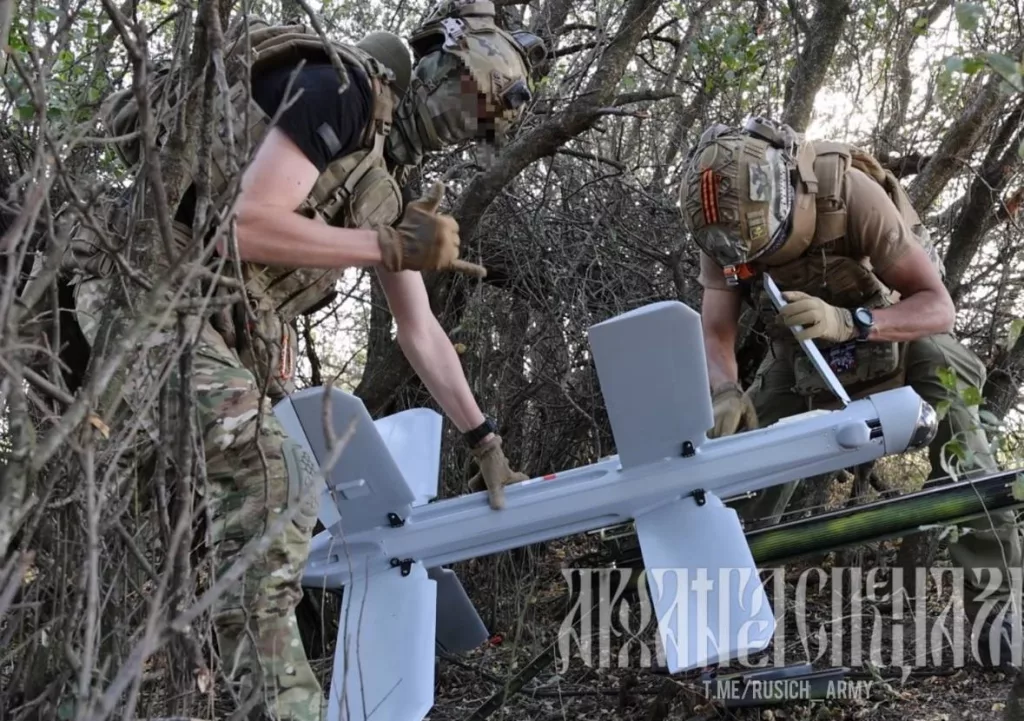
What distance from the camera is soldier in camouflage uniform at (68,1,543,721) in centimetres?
250

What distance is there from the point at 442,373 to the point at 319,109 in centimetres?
106

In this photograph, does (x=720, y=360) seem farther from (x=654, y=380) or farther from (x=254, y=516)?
(x=254, y=516)

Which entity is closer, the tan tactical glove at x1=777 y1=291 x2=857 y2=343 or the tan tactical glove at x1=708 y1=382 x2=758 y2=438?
the tan tactical glove at x1=777 y1=291 x2=857 y2=343

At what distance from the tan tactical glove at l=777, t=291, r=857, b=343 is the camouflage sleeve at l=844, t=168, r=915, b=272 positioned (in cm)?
26

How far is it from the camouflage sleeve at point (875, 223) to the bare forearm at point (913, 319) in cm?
16

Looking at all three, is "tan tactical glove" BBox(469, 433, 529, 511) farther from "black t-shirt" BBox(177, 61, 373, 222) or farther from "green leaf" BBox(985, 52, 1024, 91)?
"green leaf" BBox(985, 52, 1024, 91)

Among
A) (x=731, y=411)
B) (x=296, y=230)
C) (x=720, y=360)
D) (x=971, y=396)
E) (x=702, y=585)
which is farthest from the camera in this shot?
(x=720, y=360)

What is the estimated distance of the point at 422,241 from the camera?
2.75m

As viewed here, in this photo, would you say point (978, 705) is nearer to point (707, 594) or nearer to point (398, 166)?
point (707, 594)

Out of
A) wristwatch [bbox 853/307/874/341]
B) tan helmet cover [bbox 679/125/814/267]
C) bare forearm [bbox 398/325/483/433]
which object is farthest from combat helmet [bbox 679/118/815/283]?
bare forearm [bbox 398/325/483/433]

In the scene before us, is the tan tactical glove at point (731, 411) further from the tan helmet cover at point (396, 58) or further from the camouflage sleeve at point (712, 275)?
the tan helmet cover at point (396, 58)

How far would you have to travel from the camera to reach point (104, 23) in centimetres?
429

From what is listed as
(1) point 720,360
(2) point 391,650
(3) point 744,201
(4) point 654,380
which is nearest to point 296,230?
(4) point 654,380

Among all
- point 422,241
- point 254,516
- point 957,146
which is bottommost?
point 254,516
